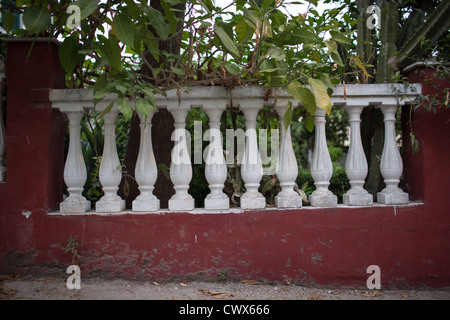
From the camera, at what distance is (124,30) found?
6.58 ft

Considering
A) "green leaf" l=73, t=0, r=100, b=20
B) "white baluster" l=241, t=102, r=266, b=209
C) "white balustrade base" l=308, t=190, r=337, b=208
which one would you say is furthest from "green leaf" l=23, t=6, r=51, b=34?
"white balustrade base" l=308, t=190, r=337, b=208

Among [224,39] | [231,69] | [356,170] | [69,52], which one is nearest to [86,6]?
[69,52]

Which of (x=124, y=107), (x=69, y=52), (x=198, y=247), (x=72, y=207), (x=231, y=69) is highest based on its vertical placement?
(x=69, y=52)

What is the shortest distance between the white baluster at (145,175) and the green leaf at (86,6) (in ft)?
2.53

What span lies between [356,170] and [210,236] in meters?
1.07

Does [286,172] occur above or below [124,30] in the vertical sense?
below

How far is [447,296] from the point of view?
7.54 feet

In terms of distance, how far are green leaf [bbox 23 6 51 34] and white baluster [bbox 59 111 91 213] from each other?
0.62 m

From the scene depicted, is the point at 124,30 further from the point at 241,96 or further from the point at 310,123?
the point at 310,123

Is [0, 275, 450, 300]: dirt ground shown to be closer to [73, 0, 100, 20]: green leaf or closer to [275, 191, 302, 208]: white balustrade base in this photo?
[275, 191, 302, 208]: white balustrade base

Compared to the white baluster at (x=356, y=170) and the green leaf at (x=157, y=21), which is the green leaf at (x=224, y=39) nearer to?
the green leaf at (x=157, y=21)

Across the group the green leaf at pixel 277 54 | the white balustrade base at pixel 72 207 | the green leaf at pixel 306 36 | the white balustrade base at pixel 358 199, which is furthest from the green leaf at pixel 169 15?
the white balustrade base at pixel 358 199

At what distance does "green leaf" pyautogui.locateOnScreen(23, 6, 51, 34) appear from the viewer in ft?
6.44

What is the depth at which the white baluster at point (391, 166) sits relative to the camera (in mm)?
2455
